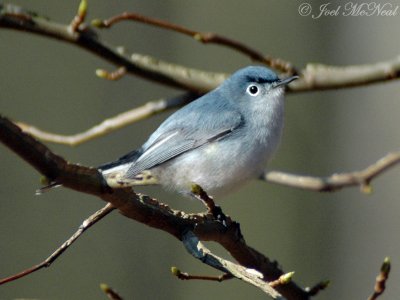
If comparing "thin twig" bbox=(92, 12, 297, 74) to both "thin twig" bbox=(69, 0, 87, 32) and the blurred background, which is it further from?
the blurred background

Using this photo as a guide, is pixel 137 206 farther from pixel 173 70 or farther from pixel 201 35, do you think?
pixel 173 70

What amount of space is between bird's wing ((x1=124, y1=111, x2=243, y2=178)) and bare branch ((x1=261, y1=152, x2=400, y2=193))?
0.73 ft

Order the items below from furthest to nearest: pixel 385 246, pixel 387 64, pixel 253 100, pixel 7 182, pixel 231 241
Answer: pixel 385 246
pixel 7 182
pixel 253 100
pixel 387 64
pixel 231 241

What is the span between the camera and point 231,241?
169 centimetres

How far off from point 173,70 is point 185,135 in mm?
279

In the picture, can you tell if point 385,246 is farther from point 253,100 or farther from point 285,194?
point 253,100

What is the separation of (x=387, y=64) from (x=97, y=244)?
101 inches

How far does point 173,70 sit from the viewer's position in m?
2.25

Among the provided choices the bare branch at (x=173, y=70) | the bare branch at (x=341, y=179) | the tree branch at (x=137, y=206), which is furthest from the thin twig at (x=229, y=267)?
the bare branch at (x=173, y=70)

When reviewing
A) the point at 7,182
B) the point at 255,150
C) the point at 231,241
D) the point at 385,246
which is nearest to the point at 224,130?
the point at 255,150

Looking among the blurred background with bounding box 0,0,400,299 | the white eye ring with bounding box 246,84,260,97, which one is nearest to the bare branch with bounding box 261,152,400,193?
the white eye ring with bounding box 246,84,260,97

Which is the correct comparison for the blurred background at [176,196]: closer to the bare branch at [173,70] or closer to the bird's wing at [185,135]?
the bird's wing at [185,135]

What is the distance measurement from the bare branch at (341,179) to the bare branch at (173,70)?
0.28m

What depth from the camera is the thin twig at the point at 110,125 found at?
2.22m
